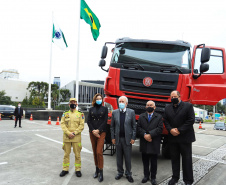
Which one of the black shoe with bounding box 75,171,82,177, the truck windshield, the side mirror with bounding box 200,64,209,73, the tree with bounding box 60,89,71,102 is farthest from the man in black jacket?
the tree with bounding box 60,89,71,102

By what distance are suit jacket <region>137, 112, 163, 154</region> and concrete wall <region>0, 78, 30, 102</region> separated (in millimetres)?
77825

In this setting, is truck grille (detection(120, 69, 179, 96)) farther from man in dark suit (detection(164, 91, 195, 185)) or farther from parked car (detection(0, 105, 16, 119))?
parked car (detection(0, 105, 16, 119))

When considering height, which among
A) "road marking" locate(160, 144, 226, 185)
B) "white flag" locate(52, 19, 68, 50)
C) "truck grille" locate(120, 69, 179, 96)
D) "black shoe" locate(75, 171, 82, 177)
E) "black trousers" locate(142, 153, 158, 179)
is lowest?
"road marking" locate(160, 144, 226, 185)

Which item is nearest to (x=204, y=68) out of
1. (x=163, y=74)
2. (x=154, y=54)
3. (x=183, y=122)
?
(x=163, y=74)

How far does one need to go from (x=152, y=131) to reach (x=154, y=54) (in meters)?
2.40

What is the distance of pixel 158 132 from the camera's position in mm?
4281

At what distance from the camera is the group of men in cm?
409

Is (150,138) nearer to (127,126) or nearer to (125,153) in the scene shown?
(127,126)

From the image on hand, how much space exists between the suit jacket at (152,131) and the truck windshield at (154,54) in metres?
1.81

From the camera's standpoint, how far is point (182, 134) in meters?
4.12

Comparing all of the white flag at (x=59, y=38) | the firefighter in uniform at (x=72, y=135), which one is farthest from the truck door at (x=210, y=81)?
the white flag at (x=59, y=38)

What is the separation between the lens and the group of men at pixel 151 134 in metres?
4.09

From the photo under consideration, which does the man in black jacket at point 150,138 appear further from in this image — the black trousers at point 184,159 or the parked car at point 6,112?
the parked car at point 6,112

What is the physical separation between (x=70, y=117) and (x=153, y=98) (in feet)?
7.07
